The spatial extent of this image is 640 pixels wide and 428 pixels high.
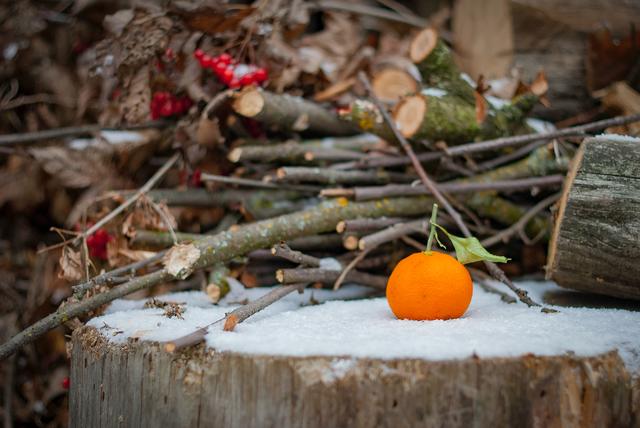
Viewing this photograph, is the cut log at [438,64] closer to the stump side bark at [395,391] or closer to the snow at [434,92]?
the snow at [434,92]

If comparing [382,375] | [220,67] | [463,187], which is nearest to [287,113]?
[220,67]

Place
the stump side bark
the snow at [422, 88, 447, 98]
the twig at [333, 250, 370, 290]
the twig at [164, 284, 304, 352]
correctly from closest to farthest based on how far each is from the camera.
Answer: the stump side bark, the twig at [164, 284, 304, 352], the twig at [333, 250, 370, 290], the snow at [422, 88, 447, 98]

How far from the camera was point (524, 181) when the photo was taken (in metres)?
1.90

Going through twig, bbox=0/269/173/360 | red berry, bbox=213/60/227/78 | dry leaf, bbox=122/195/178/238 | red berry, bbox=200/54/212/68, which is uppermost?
red berry, bbox=200/54/212/68

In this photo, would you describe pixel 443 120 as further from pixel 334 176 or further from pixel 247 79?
pixel 247 79

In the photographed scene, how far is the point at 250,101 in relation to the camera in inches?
74.8

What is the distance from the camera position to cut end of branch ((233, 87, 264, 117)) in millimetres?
1897

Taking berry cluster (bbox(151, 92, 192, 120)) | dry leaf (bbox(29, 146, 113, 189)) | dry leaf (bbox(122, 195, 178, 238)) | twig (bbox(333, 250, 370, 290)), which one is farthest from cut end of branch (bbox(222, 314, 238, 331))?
dry leaf (bbox(29, 146, 113, 189))

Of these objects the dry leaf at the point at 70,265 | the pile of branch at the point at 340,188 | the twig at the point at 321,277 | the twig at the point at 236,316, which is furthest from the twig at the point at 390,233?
the dry leaf at the point at 70,265

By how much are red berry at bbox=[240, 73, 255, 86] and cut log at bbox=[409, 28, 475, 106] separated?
543 mm

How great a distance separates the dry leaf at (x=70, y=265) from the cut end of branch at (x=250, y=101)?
0.67 meters

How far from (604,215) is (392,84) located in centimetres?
114

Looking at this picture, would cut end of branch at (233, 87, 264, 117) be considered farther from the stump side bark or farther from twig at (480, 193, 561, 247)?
the stump side bark

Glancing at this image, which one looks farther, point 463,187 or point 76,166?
point 76,166
